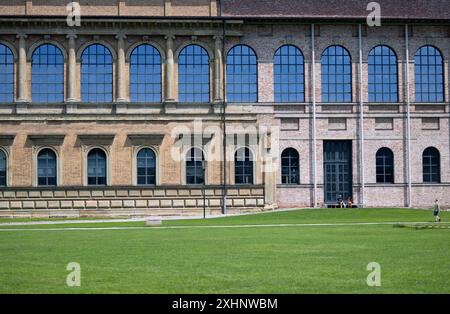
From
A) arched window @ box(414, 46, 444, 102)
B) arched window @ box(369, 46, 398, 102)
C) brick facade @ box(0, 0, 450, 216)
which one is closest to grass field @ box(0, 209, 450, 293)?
brick facade @ box(0, 0, 450, 216)

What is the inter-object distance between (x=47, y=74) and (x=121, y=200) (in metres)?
9.94

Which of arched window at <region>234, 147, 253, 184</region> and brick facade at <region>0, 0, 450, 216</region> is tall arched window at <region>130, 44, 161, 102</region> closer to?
brick facade at <region>0, 0, 450, 216</region>

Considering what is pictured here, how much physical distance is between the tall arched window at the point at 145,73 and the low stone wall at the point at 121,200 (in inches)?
255

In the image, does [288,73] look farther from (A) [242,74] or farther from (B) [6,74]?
(B) [6,74]

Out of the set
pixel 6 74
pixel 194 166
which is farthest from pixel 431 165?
pixel 6 74

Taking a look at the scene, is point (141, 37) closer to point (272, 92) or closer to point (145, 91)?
point (145, 91)

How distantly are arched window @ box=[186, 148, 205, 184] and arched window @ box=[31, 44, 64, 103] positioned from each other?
31.1 ft

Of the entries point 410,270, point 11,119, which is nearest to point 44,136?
point 11,119

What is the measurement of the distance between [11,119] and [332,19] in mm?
22630

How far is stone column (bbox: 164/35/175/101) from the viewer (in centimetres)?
5544

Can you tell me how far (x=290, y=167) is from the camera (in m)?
56.6

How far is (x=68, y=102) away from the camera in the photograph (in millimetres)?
54844

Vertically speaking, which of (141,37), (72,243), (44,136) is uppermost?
(141,37)

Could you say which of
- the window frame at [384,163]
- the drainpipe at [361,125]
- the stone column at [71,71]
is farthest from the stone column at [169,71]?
the window frame at [384,163]
